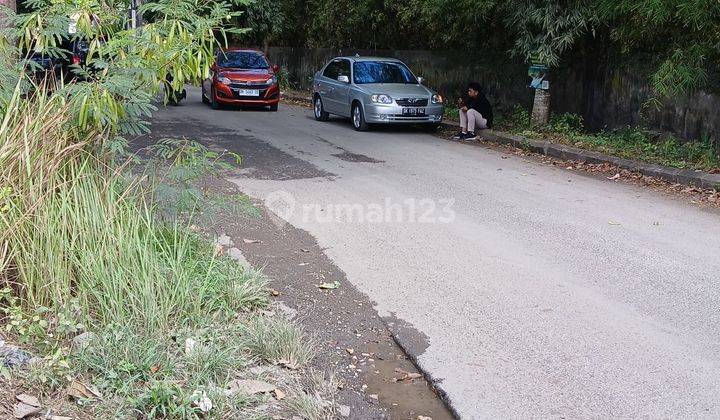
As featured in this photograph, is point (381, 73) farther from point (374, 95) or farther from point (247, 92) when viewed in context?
point (247, 92)

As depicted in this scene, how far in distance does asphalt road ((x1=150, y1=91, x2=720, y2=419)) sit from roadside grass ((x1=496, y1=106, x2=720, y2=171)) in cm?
151

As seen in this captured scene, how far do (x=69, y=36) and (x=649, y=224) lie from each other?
244 inches

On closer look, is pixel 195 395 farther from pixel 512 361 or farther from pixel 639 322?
pixel 639 322

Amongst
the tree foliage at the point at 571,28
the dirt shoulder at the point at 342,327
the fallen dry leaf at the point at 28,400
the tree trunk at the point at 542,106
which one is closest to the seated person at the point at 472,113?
the tree trunk at the point at 542,106

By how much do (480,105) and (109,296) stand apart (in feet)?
42.6

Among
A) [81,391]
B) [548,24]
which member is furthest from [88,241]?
[548,24]

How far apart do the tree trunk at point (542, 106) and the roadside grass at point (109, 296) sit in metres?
11.9

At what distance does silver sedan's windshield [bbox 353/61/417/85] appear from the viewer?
18.1 m

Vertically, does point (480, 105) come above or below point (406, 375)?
above

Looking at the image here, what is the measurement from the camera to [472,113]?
54.0 feet

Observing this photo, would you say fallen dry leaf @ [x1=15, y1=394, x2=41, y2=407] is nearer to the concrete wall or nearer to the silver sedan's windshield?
the concrete wall

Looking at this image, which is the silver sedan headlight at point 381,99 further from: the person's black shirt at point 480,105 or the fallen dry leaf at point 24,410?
the fallen dry leaf at point 24,410

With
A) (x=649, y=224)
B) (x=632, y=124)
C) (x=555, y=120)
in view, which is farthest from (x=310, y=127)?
(x=649, y=224)

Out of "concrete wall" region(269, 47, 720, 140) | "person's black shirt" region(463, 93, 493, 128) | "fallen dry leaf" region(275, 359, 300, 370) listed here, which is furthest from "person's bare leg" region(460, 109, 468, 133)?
"fallen dry leaf" region(275, 359, 300, 370)
